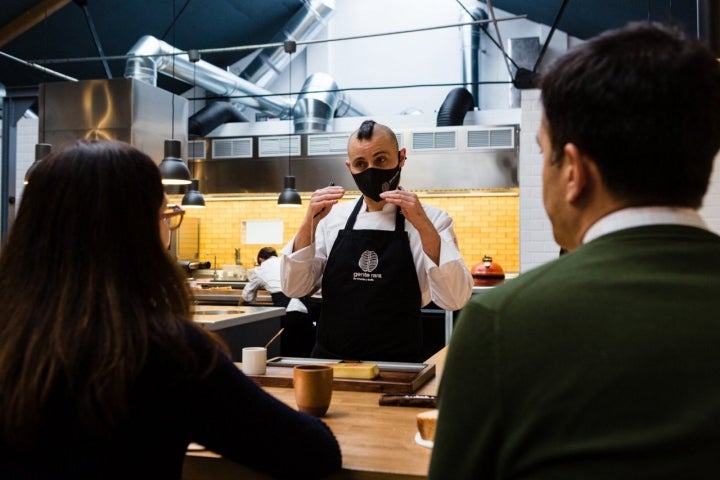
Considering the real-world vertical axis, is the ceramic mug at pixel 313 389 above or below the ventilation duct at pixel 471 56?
below

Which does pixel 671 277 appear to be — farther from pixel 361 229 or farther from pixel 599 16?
pixel 599 16

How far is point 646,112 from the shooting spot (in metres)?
0.84

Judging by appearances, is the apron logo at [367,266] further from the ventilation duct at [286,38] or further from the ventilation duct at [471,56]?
the ventilation duct at [286,38]

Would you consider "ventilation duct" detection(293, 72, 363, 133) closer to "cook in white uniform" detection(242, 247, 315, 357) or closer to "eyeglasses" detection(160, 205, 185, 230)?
"cook in white uniform" detection(242, 247, 315, 357)

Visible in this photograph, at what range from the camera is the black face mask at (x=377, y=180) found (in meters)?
2.66

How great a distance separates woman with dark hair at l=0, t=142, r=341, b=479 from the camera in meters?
1.05

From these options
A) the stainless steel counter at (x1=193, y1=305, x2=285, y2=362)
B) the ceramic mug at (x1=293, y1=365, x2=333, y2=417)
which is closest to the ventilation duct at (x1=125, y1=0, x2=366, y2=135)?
the stainless steel counter at (x1=193, y1=305, x2=285, y2=362)

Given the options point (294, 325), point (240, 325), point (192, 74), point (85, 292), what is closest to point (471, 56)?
point (192, 74)

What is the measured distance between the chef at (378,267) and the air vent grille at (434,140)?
575 centimetres

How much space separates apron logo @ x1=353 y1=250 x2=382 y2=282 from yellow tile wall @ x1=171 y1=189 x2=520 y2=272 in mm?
6184

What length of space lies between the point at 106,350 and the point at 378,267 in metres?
1.67

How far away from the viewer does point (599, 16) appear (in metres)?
8.16

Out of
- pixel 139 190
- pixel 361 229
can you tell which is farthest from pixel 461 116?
pixel 139 190

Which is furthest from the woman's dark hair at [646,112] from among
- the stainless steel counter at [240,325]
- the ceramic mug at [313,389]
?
the stainless steel counter at [240,325]
